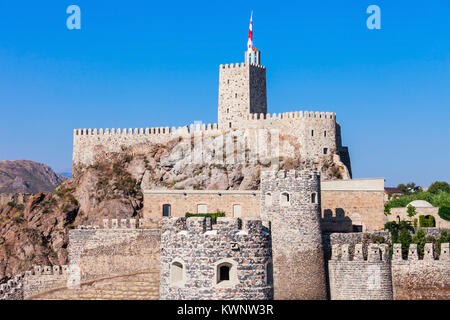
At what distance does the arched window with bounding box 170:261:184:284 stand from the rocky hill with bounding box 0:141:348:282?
38.2 meters

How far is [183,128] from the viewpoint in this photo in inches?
2525

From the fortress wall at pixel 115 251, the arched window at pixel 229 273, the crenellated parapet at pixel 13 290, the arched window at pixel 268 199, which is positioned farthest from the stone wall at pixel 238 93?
the arched window at pixel 229 273

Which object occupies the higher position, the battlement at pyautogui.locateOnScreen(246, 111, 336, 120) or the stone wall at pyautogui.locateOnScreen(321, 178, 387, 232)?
the battlement at pyautogui.locateOnScreen(246, 111, 336, 120)

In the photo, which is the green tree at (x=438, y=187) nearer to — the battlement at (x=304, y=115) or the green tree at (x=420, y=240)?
the battlement at (x=304, y=115)

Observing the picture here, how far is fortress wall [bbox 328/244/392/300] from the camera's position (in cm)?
3791

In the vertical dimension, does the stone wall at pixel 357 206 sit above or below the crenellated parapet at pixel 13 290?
above

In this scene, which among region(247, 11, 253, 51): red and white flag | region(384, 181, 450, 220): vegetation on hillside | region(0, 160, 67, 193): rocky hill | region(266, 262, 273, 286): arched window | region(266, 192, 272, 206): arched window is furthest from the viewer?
region(0, 160, 67, 193): rocky hill

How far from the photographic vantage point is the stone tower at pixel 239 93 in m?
62.7

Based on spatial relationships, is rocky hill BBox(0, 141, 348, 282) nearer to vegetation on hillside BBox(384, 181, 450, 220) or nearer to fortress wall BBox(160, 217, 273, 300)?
vegetation on hillside BBox(384, 181, 450, 220)

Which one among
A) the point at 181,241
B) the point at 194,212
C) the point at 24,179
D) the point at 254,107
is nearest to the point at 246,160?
the point at 254,107

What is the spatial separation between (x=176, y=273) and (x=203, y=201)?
30048 mm

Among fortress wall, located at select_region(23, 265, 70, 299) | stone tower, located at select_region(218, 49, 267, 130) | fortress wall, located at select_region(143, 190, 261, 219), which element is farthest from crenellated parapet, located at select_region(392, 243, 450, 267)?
stone tower, located at select_region(218, 49, 267, 130)

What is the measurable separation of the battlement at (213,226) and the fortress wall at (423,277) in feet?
73.1
